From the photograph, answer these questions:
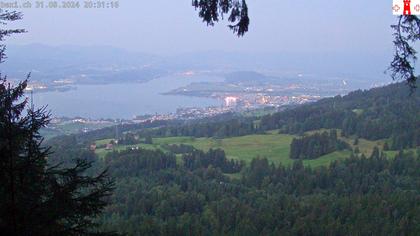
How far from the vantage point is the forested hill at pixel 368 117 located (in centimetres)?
6038

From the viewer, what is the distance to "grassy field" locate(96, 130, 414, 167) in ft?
185

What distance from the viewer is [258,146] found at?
63688 millimetres

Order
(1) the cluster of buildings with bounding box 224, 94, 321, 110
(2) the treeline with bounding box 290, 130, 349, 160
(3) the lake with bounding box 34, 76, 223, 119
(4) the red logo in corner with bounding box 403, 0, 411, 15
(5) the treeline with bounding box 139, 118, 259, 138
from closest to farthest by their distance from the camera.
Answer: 1. (4) the red logo in corner with bounding box 403, 0, 411, 15
2. (2) the treeline with bounding box 290, 130, 349, 160
3. (5) the treeline with bounding box 139, 118, 259, 138
4. (3) the lake with bounding box 34, 76, 223, 119
5. (1) the cluster of buildings with bounding box 224, 94, 321, 110

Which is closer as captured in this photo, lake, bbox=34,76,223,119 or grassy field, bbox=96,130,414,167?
grassy field, bbox=96,130,414,167

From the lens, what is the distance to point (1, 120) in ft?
14.6

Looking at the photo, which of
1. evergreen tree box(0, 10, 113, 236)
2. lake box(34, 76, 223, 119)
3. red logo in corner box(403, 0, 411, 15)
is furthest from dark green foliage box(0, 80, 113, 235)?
lake box(34, 76, 223, 119)

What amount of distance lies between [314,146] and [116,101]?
82705 millimetres

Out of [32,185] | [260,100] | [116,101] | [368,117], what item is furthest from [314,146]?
[116,101]

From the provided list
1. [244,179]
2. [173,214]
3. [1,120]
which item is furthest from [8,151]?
[244,179]

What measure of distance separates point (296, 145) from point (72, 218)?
2150 inches

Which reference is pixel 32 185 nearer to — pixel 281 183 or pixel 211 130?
pixel 281 183

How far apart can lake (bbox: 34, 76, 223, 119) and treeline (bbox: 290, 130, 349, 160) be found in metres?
57.2

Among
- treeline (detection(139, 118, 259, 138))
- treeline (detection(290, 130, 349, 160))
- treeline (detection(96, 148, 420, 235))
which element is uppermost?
treeline (detection(139, 118, 259, 138))

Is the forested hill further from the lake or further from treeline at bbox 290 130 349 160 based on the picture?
the lake
